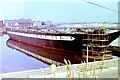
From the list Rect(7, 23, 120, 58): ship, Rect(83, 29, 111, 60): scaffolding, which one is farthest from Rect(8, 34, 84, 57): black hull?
Rect(83, 29, 111, 60): scaffolding

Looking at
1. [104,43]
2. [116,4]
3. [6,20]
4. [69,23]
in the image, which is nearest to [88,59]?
[104,43]

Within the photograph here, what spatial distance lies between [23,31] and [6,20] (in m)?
0.45

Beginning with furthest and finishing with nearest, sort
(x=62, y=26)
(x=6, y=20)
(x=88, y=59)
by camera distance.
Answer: (x=88, y=59), (x=62, y=26), (x=6, y=20)

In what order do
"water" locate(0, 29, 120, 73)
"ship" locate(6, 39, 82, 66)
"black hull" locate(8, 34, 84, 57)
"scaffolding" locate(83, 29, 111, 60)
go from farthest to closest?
"scaffolding" locate(83, 29, 111, 60)
"black hull" locate(8, 34, 84, 57)
"ship" locate(6, 39, 82, 66)
"water" locate(0, 29, 120, 73)

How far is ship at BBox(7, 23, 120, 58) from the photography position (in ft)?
14.5

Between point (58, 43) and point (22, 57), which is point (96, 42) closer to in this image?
point (58, 43)

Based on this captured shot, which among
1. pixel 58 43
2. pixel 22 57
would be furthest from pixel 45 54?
pixel 22 57

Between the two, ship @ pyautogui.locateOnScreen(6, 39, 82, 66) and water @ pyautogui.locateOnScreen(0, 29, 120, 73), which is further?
ship @ pyautogui.locateOnScreen(6, 39, 82, 66)

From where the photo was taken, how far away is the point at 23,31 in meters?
4.41

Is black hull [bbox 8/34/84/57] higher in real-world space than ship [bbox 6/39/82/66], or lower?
higher

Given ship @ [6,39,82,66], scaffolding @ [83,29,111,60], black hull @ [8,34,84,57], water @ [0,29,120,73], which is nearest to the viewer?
water @ [0,29,120,73]

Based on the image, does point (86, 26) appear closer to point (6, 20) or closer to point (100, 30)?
point (100, 30)

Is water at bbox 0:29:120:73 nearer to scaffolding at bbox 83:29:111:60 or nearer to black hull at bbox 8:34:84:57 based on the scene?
black hull at bbox 8:34:84:57

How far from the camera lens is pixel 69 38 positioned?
4.58m
